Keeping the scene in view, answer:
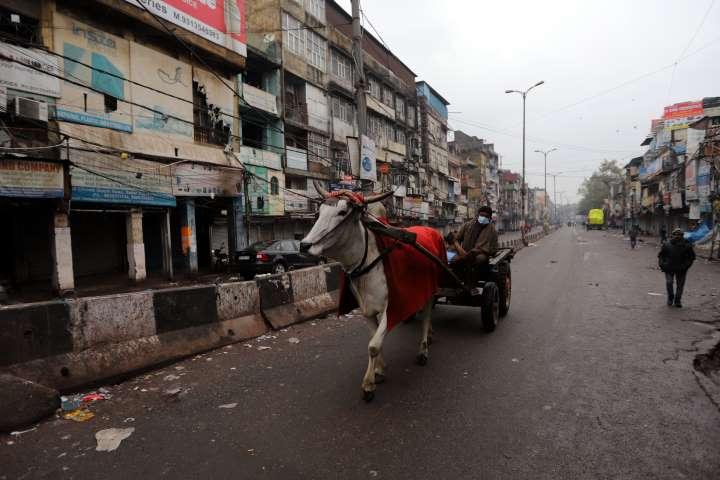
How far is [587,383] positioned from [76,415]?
530 centimetres

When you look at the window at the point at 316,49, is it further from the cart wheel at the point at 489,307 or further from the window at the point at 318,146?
the cart wheel at the point at 489,307

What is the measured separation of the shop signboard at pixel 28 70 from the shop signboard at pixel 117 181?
2080 millimetres

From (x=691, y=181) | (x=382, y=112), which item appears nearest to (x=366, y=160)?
(x=382, y=112)

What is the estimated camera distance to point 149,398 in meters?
4.30

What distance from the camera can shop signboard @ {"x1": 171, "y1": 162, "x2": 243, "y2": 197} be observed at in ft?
55.3

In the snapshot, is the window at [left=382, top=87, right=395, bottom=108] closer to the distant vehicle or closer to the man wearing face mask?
the man wearing face mask

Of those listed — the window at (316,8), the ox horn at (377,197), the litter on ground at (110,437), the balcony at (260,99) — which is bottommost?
the litter on ground at (110,437)

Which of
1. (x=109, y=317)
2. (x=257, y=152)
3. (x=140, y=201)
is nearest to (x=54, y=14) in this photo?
(x=140, y=201)

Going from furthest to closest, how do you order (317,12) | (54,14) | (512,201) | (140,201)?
1. (512,201)
2. (317,12)
3. (140,201)
4. (54,14)

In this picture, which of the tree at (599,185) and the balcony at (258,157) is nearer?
the balcony at (258,157)

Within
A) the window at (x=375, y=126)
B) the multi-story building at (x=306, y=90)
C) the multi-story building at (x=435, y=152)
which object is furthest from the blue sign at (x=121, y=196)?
the multi-story building at (x=435, y=152)

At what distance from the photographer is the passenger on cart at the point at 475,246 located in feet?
21.2

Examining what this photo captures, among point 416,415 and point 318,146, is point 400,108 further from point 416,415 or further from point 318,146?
point 416,415

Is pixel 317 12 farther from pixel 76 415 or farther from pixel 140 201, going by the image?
pixel 76 415
